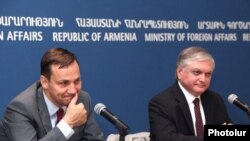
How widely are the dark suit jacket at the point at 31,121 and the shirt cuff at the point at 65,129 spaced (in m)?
0.02

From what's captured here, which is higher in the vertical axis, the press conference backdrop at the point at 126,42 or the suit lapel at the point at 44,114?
the press conference backdrop at the point at 126,42

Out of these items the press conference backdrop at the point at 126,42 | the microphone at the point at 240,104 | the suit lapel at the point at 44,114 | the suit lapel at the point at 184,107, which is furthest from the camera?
the press conference backdrop at the point at 126,42

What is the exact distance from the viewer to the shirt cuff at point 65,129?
2.15 metres

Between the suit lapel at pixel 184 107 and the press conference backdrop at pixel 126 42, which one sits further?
the press conference backdrop at pixel 126 42

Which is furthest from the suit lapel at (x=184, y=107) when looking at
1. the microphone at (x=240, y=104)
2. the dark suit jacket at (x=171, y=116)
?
the microphone at (x=240, y=104)

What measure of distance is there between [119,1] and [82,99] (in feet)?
3.16

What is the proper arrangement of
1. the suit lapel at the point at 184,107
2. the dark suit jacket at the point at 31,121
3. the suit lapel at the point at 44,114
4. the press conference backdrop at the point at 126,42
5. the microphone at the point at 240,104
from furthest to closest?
the press conference backdrop at the point at 126,42, the suit lapel at the point at 184,107, the microphone at the point at 240,104, the suit lapel at the point at 44,114, the dark suit jacket at the point at 31,121

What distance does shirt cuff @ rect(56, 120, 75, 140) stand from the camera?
2154 millimetres

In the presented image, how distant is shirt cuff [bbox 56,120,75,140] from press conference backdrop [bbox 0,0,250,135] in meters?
0.76

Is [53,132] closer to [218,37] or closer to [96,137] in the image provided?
[96,137]

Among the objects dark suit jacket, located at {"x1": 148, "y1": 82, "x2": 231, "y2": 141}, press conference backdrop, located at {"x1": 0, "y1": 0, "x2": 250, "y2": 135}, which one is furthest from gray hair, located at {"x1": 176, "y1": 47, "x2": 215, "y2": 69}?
press conference backdrop, located at {"x1": 0, "y1": 0, "x2": 250, "y2": 135}

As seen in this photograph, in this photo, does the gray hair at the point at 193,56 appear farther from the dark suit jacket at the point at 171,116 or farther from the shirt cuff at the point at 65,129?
the shirt cuff at the point at 65,129

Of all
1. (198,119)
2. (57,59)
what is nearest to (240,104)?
(198,119)

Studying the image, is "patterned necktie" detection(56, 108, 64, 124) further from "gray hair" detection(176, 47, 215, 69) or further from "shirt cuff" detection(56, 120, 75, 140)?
"gray hair" detection(176, 47, 215, 69)
